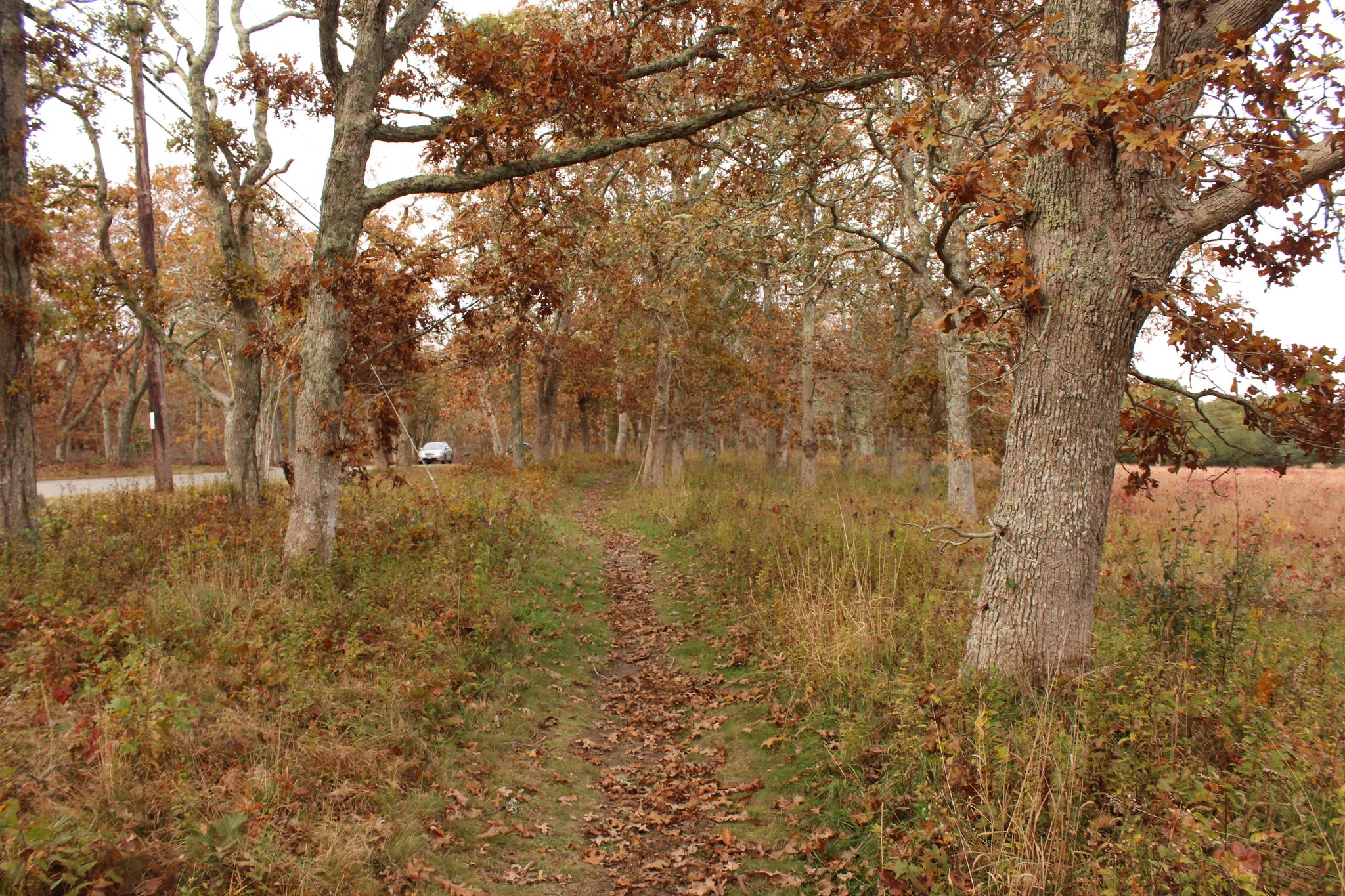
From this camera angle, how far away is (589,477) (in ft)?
98.1

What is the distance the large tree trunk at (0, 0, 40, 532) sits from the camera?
8.07 metres

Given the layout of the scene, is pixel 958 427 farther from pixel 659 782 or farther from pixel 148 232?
pixel 148 232

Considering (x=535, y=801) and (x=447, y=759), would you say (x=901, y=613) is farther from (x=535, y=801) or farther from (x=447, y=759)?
(x=447, y=759)

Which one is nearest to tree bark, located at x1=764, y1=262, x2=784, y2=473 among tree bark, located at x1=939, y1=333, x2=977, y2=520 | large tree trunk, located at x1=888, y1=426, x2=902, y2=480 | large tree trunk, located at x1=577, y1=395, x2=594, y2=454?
large tree trunk, located at x1=888, y1=426, x2=902, y2=480

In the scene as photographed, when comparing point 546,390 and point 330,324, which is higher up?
point 546,390

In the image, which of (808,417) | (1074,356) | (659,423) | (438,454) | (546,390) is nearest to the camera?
(1074,356)

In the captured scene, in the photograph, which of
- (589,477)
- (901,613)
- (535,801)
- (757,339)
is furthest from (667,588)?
(589,477)

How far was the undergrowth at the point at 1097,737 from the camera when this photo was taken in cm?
319

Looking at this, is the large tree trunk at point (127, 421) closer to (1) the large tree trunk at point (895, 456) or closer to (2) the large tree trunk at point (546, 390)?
(2) the large tree trunk at point (546, 390)

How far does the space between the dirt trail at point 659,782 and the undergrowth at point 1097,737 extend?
2.55 ft

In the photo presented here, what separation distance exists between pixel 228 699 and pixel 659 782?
10.7 feet

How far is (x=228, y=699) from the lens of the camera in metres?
5.03

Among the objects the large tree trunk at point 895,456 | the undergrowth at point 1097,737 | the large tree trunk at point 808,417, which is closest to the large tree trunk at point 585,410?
the large tree trunk at point 895,456

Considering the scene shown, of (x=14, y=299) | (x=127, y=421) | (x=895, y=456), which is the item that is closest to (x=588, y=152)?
(x=14, y=299)
